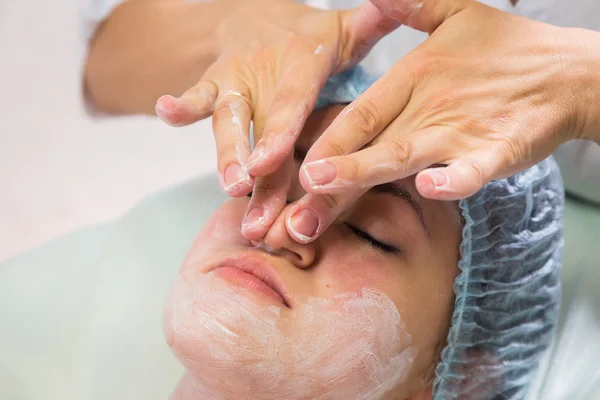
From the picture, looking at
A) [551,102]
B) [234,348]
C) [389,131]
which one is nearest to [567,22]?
[551,102]

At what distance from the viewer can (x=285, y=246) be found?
81 centimetres

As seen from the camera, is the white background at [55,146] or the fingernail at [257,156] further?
the white background at [55,146]

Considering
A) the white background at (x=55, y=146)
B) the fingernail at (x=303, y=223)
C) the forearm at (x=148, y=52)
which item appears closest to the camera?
the fingernail at (x=303, y=223)

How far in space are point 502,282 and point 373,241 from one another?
A: 25cm

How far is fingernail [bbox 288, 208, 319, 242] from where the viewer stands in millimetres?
780

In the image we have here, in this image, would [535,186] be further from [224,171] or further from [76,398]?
[76,398]

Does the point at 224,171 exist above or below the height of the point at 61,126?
above

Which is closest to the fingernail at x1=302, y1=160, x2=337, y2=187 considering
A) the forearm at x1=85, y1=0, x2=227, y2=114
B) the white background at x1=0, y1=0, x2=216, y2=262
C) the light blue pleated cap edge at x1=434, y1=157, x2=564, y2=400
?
the light blue pleated cap edge at x1=434, y1=157, x2=564, y2=400

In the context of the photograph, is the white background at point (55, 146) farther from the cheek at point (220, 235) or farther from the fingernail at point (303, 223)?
the fingernail at point (303, 223)

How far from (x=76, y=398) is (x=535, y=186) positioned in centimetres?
94

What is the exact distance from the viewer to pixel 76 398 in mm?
1226

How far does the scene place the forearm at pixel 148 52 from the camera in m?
1.22

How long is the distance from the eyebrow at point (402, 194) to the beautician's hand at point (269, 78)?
143 mm

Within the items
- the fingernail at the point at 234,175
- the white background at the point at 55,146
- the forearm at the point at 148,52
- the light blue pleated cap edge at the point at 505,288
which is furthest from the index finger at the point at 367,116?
the white background at the point at 55,146
